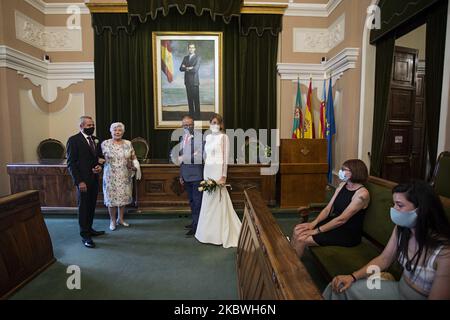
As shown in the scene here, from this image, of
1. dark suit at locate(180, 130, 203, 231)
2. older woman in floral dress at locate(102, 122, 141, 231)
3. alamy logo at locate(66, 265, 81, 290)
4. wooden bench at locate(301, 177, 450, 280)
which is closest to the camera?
wooden bench at locate(301, 177, 450, 280)

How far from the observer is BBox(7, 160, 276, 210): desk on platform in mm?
4473

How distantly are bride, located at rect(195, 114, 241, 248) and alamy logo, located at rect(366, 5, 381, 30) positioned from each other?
9.86ft

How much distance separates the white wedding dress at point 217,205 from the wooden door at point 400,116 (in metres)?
2.84

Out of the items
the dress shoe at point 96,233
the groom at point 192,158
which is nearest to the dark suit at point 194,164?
the groom at point 192,158

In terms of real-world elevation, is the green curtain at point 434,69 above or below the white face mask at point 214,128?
above

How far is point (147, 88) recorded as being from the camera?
6172 millimetres

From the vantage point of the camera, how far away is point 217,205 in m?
3.41

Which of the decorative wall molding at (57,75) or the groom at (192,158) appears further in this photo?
the decorative wall molding at (57,75)

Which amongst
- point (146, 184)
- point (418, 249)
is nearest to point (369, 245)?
point (418, 249)

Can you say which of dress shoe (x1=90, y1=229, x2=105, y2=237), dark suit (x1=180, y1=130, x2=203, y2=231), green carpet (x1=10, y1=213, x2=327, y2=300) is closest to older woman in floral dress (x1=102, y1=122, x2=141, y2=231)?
dress shoe (x1=90, y1=229, x2=105, y2=237)

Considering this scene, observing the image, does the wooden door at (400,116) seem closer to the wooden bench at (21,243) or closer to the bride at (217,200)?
the bride at (217,200)

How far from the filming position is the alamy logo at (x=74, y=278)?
252cm

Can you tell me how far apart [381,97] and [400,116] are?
787 millimetres

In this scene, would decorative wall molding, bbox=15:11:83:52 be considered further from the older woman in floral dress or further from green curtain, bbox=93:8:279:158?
the older woman in floral dress
